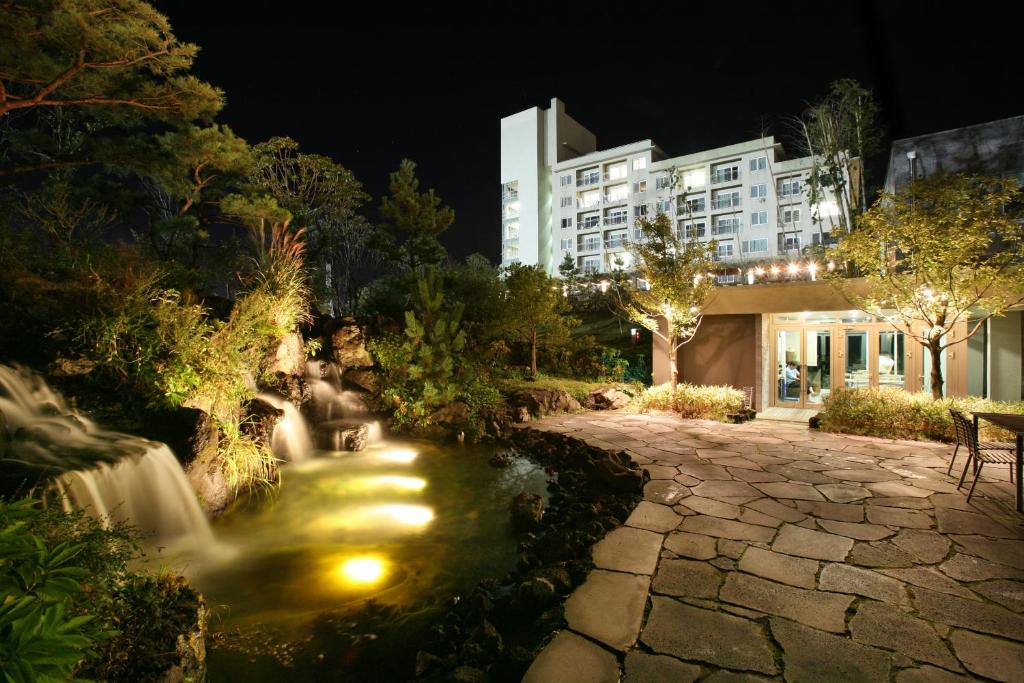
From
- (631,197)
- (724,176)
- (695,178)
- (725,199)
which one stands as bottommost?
(725,199)

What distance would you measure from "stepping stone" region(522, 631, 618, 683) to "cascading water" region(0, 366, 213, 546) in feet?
12.7

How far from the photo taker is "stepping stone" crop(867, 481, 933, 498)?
513cm

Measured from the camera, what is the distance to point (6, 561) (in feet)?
4.93

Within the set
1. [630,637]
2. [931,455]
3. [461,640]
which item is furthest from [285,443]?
[931,455]

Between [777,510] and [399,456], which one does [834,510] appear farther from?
[399,456]

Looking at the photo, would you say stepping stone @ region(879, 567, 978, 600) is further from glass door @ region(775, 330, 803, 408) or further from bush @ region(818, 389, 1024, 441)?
glass door @ region(775, 330, 803, 408)

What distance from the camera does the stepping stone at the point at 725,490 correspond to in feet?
17.1

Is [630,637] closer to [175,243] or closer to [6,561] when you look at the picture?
[6,561]

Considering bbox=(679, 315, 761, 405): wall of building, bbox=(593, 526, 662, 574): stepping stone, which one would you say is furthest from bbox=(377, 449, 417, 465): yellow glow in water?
bbox=(679, 315, 761, 405): wall of building

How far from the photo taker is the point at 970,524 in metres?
4.30

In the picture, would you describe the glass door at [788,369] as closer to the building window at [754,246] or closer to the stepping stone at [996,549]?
the stepping stone at [996,549]

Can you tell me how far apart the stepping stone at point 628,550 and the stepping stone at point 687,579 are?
4.5 inches

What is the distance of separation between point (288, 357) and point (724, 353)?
10.4 m

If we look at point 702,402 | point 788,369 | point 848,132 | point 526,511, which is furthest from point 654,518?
point 848,132
